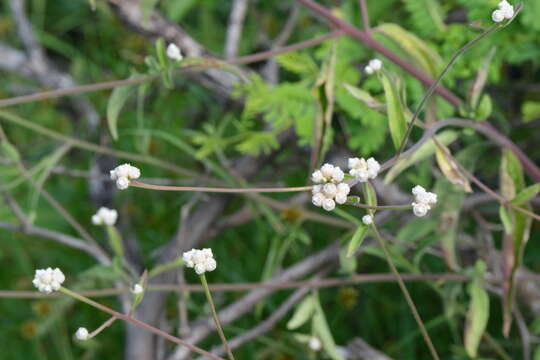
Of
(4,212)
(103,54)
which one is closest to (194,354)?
(4,212)

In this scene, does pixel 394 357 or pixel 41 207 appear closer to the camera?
pixel 394 357

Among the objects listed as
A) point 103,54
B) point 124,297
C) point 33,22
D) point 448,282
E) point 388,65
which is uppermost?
point 33,22

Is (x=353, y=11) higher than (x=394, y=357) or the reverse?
higher

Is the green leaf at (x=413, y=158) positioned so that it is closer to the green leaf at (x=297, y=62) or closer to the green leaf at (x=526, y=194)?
the green leaf at (x=526, y=194)

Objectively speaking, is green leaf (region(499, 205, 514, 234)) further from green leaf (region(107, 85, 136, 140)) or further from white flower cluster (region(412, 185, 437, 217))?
green leaf (region(107, 85, 136, 140))

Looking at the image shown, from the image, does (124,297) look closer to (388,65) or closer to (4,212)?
(4,212)

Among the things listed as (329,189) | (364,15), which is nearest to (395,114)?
(364,15)

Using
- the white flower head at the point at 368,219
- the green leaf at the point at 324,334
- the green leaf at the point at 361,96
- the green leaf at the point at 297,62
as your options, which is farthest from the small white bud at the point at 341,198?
the green leaf at the point at 297,62
